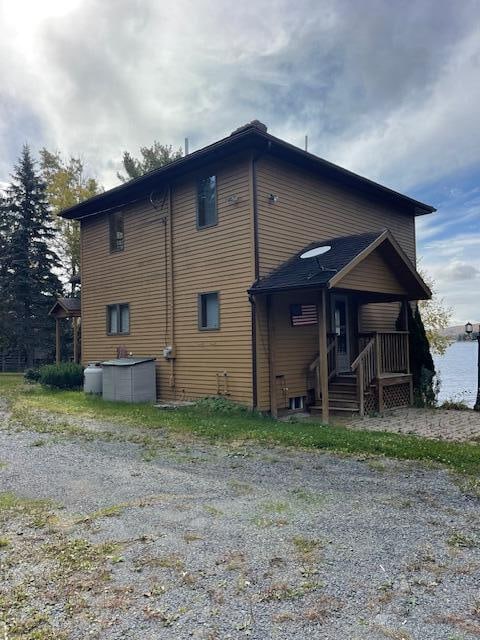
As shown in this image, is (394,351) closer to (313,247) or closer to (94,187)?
(313,247)

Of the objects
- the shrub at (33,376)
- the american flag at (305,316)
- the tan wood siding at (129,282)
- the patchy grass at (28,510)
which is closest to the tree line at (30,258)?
the shrub at (33,376)

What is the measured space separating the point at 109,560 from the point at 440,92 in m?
13.0

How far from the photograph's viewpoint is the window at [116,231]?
46.4 ft

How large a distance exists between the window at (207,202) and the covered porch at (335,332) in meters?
A: 2.16

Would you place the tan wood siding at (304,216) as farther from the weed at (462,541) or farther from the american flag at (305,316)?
the weed at (462,541)

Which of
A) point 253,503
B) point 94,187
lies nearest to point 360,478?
point 253,503

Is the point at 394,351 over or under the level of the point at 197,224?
under

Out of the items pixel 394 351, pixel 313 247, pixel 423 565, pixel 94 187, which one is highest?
pixel 94 187

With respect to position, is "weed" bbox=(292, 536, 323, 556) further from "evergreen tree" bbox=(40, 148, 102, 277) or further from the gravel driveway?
"evergreen tree" bbox=(40, 148, 102, 277)

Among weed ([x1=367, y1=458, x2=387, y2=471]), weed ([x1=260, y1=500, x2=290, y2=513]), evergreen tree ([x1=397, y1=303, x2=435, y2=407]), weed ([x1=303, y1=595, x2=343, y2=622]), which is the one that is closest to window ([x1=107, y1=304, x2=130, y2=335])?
evergreen tree ([x1=397, y1=303, x2=435, y2=407])

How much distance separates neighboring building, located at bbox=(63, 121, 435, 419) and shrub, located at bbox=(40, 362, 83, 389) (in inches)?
78.1

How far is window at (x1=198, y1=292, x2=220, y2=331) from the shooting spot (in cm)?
1111

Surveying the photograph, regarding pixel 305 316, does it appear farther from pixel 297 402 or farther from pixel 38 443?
pixel 38 443

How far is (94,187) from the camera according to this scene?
27.0 meters
